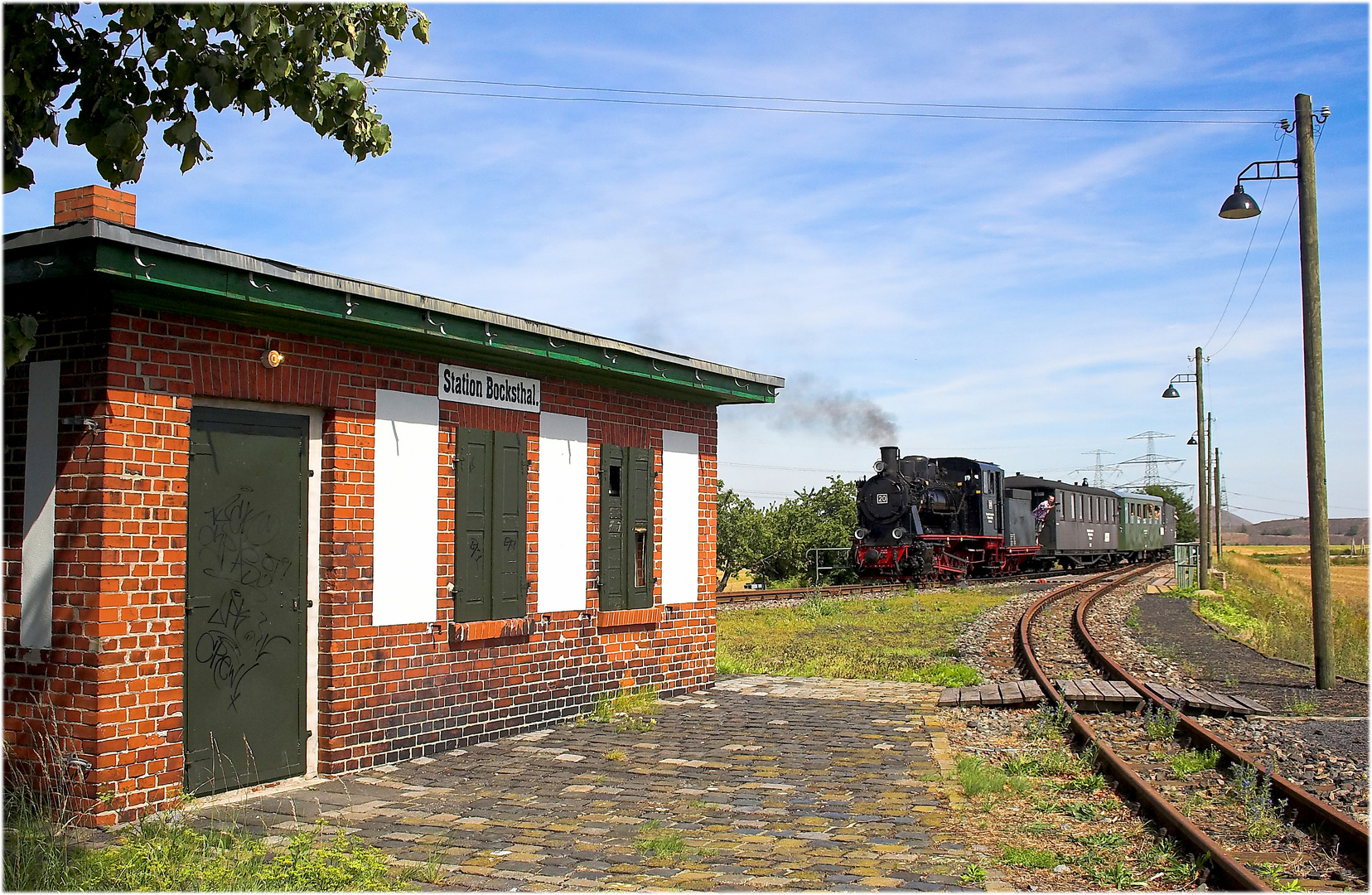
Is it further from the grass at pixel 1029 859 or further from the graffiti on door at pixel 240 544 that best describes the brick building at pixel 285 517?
the grass at pixel 1029 859

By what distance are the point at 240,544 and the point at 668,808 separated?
3163 mm

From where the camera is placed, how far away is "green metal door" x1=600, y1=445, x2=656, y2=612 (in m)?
10.5

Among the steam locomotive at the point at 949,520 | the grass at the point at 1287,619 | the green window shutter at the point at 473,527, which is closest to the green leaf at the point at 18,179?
the green window shutter at the point at 473,527

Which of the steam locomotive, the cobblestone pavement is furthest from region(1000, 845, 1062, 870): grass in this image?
the steam locomotive

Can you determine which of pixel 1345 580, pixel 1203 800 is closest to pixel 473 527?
pixel 1203 800

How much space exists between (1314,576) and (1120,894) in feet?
30.8

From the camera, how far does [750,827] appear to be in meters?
6.38

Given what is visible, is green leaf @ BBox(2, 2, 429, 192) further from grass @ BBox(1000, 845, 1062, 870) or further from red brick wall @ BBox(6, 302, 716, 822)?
grass @ BBox(1000, 845, 1062, 870)

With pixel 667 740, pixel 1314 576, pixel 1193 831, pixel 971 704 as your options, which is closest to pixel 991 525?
pixel 1314 576

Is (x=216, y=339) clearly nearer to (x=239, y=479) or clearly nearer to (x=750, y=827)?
(x=239, y=479)

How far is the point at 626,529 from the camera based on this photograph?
1073cm

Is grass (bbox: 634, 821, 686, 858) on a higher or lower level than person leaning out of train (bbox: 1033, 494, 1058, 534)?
lower

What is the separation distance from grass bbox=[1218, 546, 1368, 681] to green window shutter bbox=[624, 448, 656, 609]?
24.9 ft

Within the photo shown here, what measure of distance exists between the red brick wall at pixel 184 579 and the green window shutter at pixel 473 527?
10 centimetres
